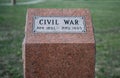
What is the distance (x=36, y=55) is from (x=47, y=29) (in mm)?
440

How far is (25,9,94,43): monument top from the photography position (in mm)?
4629

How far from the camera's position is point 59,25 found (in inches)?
188

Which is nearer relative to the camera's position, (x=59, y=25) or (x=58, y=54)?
(x=58, y=54)

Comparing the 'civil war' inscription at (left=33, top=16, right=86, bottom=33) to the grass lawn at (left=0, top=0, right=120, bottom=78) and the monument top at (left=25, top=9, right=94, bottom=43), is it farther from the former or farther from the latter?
the grass lawn at (left=0, top=0, right=120, bottom=78)

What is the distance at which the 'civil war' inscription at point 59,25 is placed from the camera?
4715 mm

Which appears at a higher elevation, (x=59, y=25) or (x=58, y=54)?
(x=59, y=25)

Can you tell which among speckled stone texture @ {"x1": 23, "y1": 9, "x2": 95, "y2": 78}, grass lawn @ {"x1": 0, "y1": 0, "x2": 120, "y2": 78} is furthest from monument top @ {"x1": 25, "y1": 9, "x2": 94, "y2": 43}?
grass lawn @ {"x1": 0, "y1": 0, "x2": 120, "y2": 78}

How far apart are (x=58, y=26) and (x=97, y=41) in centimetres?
516

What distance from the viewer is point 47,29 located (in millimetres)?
4711

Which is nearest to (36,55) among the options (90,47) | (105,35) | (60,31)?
(60,31)

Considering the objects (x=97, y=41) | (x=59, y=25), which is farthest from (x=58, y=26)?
(x=97, y=41)

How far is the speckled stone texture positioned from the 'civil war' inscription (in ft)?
0.22

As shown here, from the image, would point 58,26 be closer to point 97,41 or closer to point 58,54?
point 58,54

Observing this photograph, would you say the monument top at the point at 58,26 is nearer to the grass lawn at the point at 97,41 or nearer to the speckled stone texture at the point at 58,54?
the speckled stone texture at the point at 58,54
